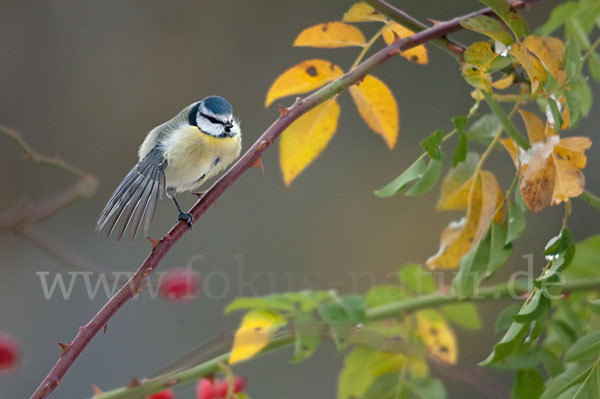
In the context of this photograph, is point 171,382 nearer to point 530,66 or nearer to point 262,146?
point 262,146

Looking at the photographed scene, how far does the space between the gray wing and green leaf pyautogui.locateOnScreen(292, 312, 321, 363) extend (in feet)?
0.49

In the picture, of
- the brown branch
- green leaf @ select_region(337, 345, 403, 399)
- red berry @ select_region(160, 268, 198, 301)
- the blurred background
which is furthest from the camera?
the blurred background

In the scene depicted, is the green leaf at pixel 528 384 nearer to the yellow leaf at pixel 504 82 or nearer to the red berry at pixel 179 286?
the yellow leaf at pixel 504 82

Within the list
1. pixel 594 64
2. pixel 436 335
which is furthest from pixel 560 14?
pixel 436 335

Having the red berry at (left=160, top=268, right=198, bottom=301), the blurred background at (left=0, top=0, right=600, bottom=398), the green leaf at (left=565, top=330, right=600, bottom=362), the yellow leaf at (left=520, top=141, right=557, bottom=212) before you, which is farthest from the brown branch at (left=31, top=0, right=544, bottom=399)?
the blurred background at (left=0, top=0, right=600, bottom=398)

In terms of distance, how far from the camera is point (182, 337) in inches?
57.8

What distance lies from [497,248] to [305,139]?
166mm

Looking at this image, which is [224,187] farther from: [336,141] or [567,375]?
[336,141]

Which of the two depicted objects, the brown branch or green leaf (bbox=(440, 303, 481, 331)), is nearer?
the brown branch

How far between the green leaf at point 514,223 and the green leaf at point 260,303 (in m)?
0.19

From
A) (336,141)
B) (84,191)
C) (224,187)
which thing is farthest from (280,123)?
(336,141)

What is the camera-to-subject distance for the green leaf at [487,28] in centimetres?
45

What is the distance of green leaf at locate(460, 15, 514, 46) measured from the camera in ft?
1.46

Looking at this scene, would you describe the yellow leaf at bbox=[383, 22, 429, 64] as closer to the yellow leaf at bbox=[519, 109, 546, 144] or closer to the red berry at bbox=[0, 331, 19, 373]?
the yellow leaf at bbox=[519, 109, 546, 144]
